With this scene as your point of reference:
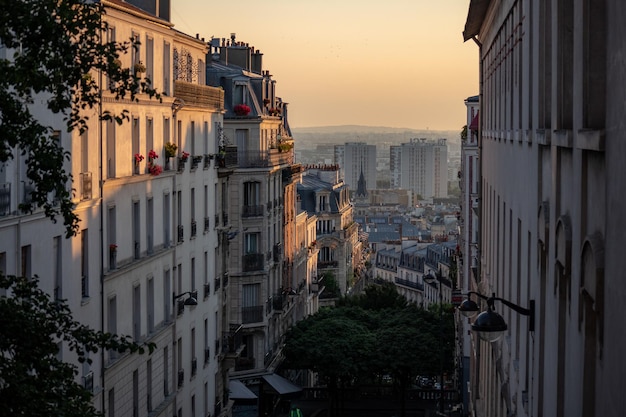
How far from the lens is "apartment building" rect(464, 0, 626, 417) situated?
796 centimetres

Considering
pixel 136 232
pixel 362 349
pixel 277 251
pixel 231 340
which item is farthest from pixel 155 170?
pixel 362 349

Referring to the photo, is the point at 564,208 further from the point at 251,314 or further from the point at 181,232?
the point at 251,314

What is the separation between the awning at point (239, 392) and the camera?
165 feet

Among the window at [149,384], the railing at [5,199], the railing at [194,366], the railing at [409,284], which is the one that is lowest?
the railing at [409,284]

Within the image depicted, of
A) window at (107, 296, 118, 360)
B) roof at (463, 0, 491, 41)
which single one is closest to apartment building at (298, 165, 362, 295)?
roof at (463, 0, 491, 41)

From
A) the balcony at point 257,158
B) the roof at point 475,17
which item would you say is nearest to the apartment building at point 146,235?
the roof at point 475,17

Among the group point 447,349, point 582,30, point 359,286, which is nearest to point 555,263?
point 582,30

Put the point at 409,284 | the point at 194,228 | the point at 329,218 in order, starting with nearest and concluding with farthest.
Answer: the point at 194,228 < the point at 329,218 < the point at 409,284

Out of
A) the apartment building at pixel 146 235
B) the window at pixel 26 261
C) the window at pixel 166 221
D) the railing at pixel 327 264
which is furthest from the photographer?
the railing at pixel 327 264

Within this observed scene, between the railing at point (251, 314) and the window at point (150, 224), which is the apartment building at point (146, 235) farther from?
the railing at point (251, 314)

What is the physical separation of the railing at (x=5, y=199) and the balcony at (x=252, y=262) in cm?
3527

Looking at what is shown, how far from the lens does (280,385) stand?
185ft

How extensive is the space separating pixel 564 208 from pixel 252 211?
45.7 meters

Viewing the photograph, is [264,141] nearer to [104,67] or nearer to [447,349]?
[447,349]
